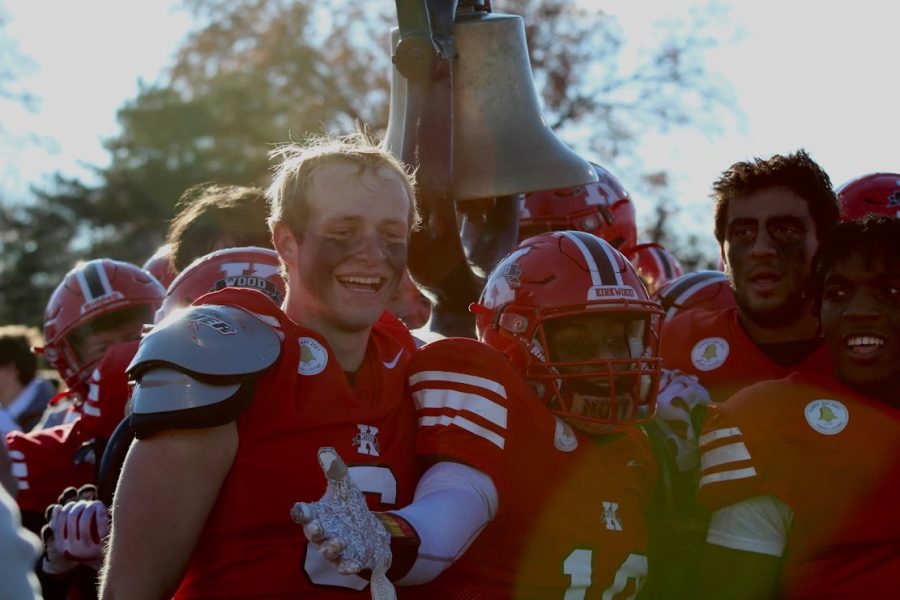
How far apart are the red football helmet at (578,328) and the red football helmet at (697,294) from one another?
2.80ft

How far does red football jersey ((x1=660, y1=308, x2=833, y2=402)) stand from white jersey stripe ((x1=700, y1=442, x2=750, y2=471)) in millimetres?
629

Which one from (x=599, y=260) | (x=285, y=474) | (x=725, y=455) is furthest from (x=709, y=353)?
(x=285, y=474)

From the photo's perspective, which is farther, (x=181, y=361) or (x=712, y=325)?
(x=712, y=325)

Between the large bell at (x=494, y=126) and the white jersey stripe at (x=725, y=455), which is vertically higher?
the large bell at (x=494, y=126)

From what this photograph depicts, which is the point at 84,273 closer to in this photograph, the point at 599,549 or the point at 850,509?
the point at 599,549

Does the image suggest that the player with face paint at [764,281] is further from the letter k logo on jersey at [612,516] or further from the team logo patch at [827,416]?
the letter k logo on jersey at [612,516]

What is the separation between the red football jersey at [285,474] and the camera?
2.87 metres

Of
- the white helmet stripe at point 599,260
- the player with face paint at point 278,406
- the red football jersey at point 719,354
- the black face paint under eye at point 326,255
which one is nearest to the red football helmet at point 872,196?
the red football jersey at point 719,354

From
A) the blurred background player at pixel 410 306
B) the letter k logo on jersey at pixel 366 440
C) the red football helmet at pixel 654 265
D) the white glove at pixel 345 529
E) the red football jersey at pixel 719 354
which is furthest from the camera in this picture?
the red football helmet at pixel 654 265

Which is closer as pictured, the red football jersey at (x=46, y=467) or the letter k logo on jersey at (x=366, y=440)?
the letter k logo on jersey at (x=366, y=440)

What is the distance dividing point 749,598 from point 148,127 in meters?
26.4

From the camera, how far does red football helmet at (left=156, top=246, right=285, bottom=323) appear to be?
4004 millimetres

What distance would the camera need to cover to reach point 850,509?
3104mm

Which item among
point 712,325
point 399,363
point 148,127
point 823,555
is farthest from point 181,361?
point 148,127
